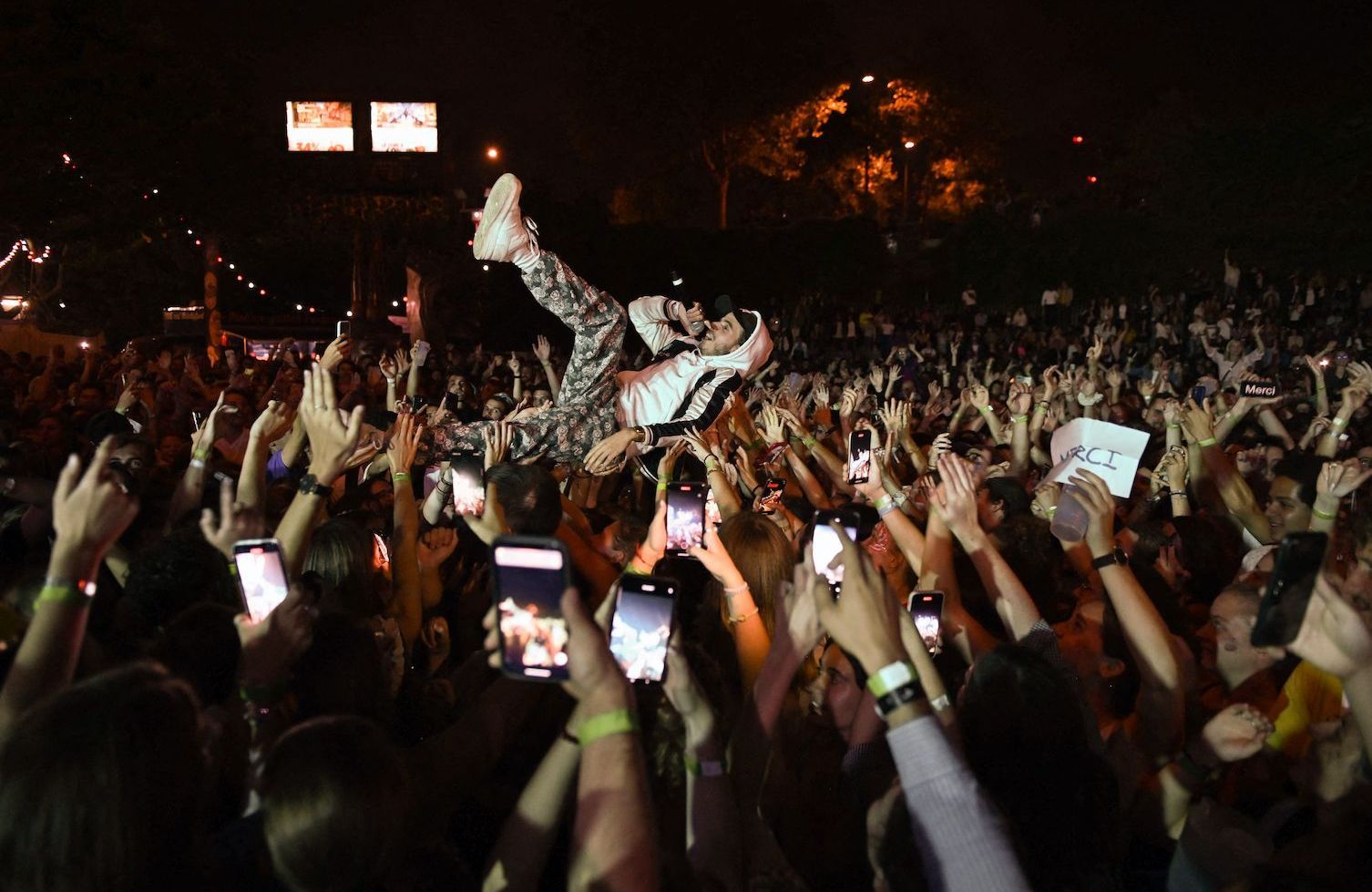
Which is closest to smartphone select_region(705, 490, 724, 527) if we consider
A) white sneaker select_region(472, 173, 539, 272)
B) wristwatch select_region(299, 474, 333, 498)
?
white sneaker select_region(472, 173, 539, 272)

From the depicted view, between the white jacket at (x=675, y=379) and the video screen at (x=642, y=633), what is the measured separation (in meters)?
3.22

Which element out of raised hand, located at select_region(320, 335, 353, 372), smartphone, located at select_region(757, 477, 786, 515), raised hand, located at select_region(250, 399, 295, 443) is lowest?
smartphone, located at select_region(757, 477, 786, 515)

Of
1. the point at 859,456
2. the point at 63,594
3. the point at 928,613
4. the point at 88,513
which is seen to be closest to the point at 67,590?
the point at 63,594

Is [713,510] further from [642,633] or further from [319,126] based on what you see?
[319,126]

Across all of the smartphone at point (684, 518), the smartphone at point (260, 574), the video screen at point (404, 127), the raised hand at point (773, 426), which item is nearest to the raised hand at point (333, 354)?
the smartphone at point (260, 574)

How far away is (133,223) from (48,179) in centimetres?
357

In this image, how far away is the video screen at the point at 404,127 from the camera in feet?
205

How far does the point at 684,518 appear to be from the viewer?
A: 397 centimetres

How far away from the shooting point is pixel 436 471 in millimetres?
5918

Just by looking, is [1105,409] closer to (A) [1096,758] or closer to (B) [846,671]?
(B) [846,671]

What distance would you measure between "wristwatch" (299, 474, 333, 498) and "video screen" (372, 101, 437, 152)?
205 ft

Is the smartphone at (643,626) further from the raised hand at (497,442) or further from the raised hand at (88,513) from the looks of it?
the raised hand at (497,442)

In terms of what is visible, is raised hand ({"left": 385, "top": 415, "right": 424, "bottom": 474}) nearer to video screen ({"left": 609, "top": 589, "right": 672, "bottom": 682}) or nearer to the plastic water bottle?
video screen ({"left": 609, "top": 589, "right": 672, "bottom": 682})

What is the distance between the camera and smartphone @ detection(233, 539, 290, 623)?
2.93 meters
